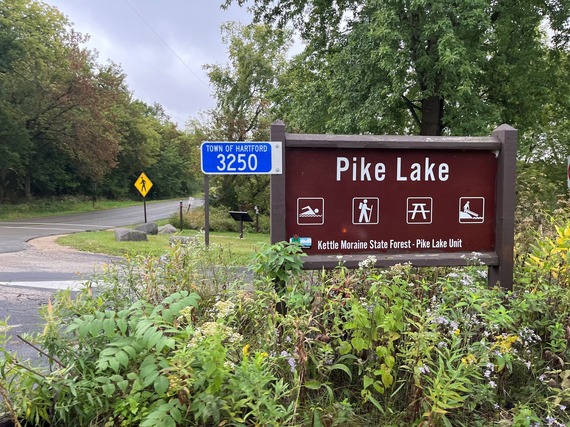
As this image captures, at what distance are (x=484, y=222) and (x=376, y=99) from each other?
8558 millimetres

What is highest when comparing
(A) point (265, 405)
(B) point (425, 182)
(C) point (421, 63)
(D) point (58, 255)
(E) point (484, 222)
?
(C) point (421, 63)

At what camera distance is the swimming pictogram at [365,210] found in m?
3.13

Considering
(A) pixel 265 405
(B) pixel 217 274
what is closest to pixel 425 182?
(B) pixel 217 274

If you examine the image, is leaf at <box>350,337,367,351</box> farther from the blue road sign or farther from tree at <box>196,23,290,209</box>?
tree at <box>196,23,290,209</box>

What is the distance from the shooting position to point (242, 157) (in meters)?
3.27

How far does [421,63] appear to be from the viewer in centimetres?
1040

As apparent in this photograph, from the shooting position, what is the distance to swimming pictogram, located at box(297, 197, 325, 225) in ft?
10.1

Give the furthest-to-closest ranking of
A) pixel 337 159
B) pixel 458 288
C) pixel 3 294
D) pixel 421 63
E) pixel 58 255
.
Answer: pixel 58 255
pixel 421 63
pixel 3 294
pixel 337 159
pixel 458 288

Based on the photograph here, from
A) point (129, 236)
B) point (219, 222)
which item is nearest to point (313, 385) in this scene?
point (129, 236)

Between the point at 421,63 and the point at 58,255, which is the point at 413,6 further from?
the point at 58,255

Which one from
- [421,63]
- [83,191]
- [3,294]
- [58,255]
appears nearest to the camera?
[3,294]

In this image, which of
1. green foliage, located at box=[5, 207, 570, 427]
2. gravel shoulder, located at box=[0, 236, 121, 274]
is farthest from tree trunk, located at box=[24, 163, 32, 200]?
green foliage, located at box=[5, 207, 570, 427]

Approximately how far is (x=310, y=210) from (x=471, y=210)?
4.03ft

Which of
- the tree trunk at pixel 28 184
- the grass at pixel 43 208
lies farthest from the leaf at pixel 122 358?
the tree trunk at pixel 28 184
